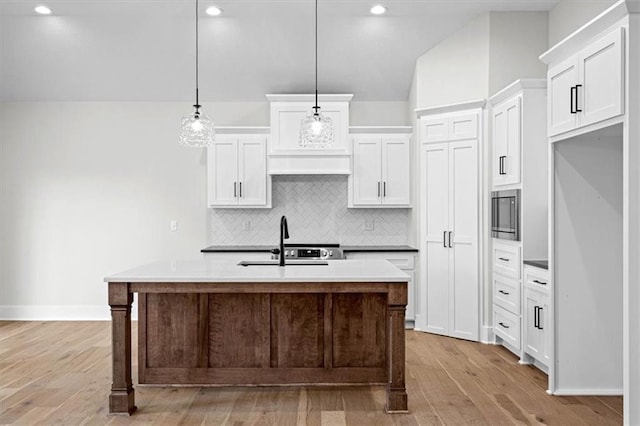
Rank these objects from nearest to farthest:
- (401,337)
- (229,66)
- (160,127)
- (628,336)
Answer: (628,336), (401,337), (229,66), (160,127)

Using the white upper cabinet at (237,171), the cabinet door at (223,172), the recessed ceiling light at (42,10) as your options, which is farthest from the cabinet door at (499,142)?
the recessed ceiling light at (42,10)

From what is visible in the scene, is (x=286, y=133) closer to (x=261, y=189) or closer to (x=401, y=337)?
(x=261, y=189)

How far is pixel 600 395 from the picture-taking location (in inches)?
146

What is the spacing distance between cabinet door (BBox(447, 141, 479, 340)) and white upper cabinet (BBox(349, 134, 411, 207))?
0.82 m

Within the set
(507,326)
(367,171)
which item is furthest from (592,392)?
(367,171)

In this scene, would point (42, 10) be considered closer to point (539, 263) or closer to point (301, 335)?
point (301, 335)

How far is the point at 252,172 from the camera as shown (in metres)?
6.25

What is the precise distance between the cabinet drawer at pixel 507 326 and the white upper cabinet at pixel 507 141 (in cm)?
113

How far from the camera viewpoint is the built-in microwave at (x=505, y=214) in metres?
4.63

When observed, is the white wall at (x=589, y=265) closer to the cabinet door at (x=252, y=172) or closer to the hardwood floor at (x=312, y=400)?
the hardwood floor at (x=312, y=400)

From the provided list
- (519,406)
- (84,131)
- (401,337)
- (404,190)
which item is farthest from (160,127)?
(519,406)

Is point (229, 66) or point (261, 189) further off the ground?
point (229, 66)

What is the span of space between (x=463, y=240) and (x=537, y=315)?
4.44ft

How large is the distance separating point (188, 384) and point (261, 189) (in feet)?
9.13
